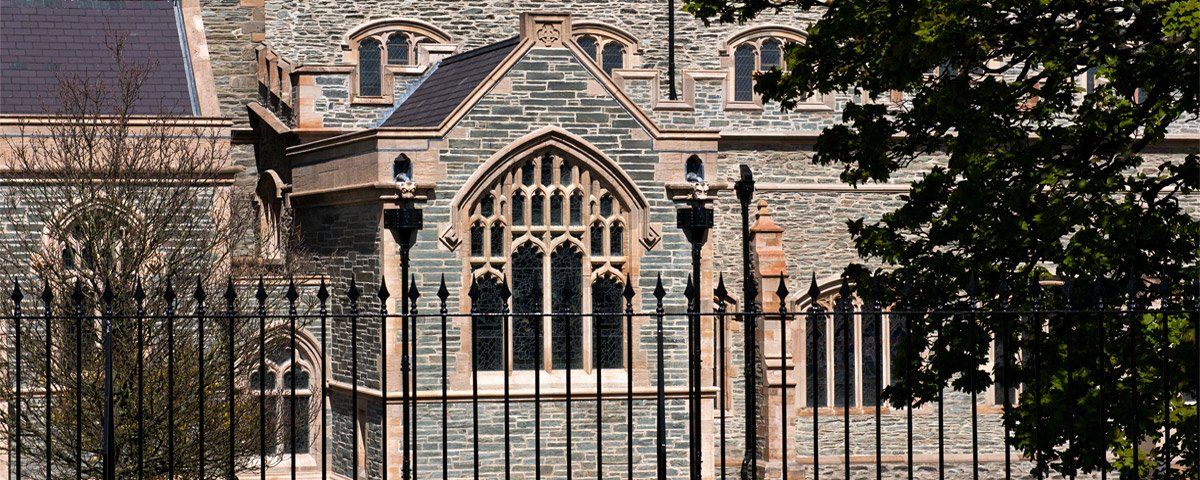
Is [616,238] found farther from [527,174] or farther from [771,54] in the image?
[771,54]

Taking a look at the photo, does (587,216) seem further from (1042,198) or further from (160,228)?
(1042,198)

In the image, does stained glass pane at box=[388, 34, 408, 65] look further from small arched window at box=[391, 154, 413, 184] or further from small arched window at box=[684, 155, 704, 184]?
small arched window at box=[684, 155, 704, 184]

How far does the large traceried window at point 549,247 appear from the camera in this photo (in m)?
23.7

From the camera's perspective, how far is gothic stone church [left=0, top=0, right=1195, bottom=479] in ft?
77.2

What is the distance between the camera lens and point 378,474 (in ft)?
76.8

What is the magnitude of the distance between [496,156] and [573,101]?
113 centimetres

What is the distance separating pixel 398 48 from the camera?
31.5m

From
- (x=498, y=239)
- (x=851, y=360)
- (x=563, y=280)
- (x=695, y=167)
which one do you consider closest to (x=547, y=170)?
(x=498, y=239)

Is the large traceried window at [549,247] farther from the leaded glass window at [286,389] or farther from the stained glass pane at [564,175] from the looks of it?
the leaded glass window at [286,389]

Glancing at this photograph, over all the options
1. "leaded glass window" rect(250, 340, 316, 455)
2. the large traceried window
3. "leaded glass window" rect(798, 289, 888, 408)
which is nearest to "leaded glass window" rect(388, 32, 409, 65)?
"leaded glass window" rect(250, 340, 316, 455)

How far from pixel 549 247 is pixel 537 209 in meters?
0.49

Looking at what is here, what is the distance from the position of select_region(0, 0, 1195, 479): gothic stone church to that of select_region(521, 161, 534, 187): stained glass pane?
0.02 metres

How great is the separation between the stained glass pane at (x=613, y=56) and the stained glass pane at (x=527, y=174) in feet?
28.3

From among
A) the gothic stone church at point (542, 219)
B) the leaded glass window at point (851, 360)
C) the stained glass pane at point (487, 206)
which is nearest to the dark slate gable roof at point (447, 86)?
the gothic stone church at point (542, 219)
